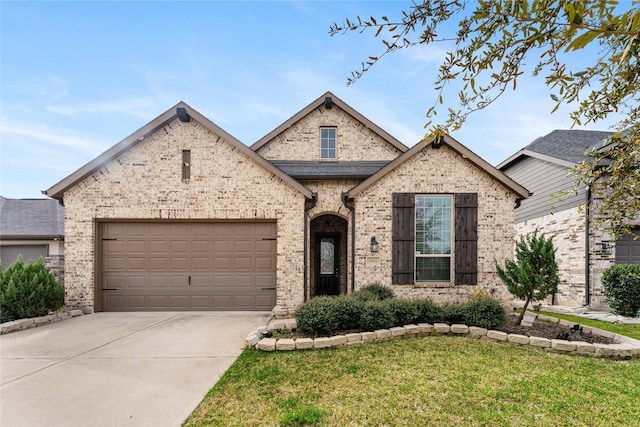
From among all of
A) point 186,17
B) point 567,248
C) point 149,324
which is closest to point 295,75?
point 186,17

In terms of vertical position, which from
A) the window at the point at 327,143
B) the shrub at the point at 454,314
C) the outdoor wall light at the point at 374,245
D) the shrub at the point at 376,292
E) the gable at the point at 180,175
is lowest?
the shrub at the point at 454,314

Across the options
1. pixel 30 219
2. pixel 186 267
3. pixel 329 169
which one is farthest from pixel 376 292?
pixel 30 219

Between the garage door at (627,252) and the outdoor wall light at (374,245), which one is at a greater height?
the outdoor wall light at (374,245)

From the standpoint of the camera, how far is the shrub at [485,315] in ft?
21.0

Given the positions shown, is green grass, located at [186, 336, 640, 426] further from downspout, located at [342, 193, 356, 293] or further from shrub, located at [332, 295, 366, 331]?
downspout, located at [342, 193, 356, 293]

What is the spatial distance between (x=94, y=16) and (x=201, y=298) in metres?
7.63

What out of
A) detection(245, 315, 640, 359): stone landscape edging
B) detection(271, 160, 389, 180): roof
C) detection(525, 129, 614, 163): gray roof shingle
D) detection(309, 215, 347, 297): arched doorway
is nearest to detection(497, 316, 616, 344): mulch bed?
detection(245, 315, 640, 359): stone landscape edging

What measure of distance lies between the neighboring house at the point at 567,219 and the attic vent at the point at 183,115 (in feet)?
33.5

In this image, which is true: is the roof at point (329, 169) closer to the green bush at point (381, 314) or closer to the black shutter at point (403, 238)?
the black shutter at point (403, 238)

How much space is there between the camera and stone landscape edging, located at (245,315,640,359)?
216 inches

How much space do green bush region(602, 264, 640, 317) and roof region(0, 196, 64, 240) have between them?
19.6m

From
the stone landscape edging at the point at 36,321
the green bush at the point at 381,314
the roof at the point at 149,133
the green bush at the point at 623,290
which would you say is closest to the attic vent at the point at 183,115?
the roof at the point at 149,133

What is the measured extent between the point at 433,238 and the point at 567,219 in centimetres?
596

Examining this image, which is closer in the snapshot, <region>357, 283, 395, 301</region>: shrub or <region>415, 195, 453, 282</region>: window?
<region>357, 283, 395, 301</region>: shrub
